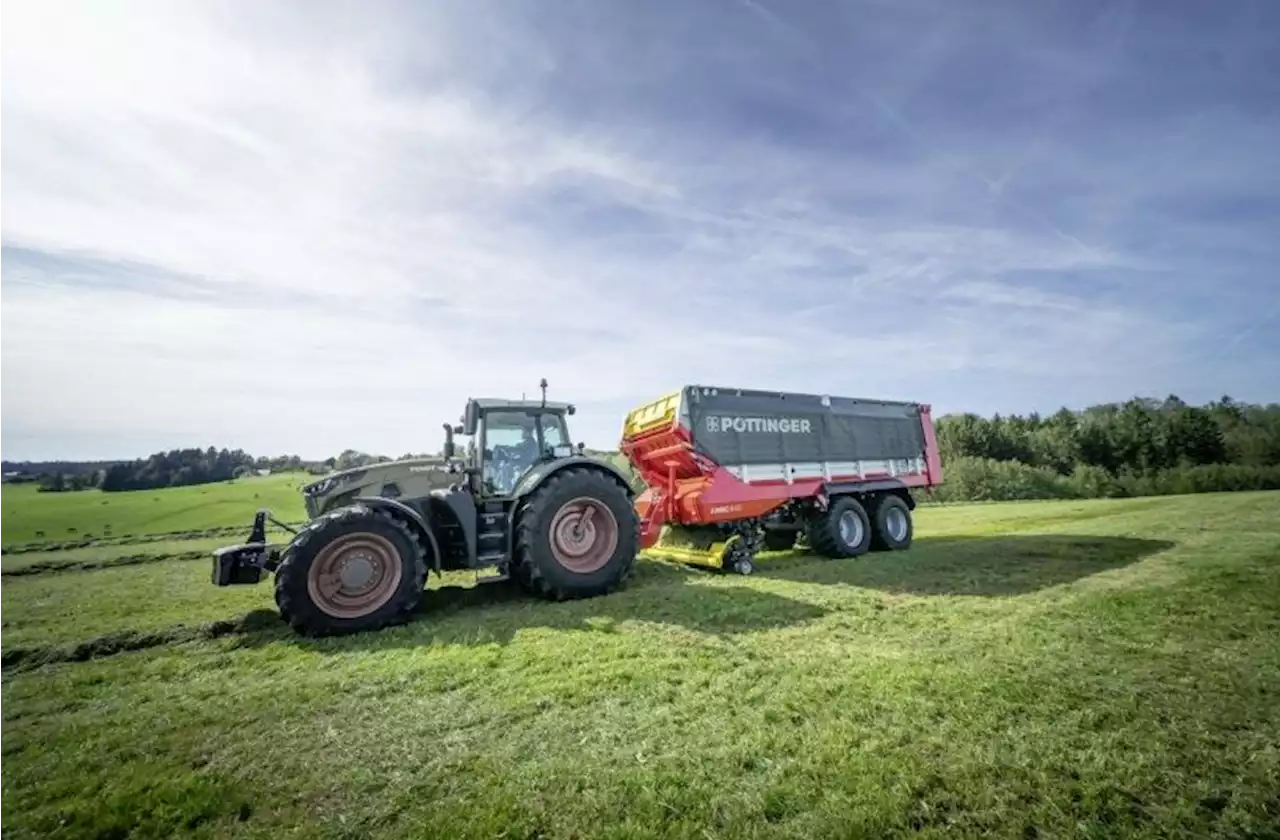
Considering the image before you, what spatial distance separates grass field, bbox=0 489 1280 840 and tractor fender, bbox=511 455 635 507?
152 cm

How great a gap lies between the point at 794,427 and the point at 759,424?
0.98 m

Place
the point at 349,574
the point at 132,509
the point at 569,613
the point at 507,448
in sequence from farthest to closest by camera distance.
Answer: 1. the point at 132,509
2. the point at 507,448
3. the point at 569,613
4. the point at 349,574

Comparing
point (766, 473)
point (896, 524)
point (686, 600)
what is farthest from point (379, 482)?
point (896, 524)

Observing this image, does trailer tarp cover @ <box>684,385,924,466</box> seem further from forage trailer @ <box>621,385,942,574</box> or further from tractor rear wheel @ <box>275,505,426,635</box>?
tractor rear wheel @ <box>275,505,426,635</box>

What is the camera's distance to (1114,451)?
47188mm

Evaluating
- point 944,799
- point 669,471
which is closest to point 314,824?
point 944,799

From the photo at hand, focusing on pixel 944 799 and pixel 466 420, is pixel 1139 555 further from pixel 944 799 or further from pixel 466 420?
pixel 466 420

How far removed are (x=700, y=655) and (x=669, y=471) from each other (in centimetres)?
585

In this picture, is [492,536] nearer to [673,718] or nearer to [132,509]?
[673,718]

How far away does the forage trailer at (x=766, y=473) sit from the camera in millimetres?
10391

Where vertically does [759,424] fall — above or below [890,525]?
above

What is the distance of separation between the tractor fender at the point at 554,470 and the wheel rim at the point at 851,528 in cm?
531

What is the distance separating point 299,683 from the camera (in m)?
4.75

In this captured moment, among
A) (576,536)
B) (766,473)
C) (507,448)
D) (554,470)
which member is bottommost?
(576,536)
